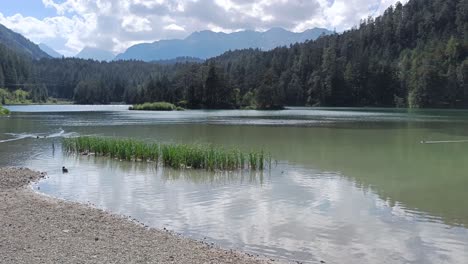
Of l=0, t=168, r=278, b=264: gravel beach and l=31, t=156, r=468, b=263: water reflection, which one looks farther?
l=31, t=156, r=468, b=263: water reflection

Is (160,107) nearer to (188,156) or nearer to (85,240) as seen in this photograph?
(188,156)

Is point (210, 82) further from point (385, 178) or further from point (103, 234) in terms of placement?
point (103, 234)

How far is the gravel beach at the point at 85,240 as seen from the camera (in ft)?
38.7

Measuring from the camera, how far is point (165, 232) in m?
15.3

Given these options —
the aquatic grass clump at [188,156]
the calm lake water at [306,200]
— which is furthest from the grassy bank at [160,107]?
the aquatic grass clump at [188,156]

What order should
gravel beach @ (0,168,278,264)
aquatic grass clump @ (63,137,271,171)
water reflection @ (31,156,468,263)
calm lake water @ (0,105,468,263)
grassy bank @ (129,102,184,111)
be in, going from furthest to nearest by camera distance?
grassy bank @ (129,102,184,111)
aquatic grass clump @ (63,137,271,171)
calm lake water @ (0,105,468,263)
water reflection @ (31,156,468,263)
gravel beach @ (0,168,278,264)

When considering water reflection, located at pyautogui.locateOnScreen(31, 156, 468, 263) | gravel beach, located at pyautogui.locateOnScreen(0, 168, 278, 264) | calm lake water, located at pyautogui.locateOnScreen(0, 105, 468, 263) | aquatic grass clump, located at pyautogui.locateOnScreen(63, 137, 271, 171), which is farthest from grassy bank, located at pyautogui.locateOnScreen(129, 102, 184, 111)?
gravel beach, located at pyautogui.locateOnScreen(0, 168, 278, 264)

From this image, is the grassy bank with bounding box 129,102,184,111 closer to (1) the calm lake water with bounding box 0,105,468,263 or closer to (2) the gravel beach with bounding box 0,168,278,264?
(1) the calm lake water with bounding box 0,105,468,263

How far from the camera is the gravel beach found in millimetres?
11789

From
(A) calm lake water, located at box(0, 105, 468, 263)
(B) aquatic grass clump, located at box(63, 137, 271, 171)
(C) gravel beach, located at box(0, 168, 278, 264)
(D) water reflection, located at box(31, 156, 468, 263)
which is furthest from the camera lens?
(B) aquatic grass clump, located at box(63, 137, 271, 171)

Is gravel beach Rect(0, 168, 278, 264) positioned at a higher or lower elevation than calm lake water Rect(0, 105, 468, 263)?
higher

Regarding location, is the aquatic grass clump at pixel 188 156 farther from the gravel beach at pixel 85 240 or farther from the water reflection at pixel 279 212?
the gravel beach at pixel 85 240

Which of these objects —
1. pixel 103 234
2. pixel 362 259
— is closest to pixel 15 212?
pixel 103 234

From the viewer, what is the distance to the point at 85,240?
528 inches
